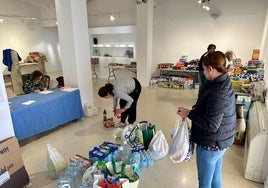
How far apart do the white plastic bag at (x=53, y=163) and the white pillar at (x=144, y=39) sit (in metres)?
4.81

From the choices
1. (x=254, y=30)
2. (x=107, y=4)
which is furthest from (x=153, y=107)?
(x=107, y=4)

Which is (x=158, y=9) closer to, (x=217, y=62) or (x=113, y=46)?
(x=113, y=46)

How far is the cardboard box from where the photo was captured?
1.90 m

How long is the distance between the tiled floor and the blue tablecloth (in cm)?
22

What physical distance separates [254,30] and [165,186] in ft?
18.3

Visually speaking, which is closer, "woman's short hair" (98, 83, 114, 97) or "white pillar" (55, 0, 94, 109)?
"woman's short hair" (98, 83, 114, 97)

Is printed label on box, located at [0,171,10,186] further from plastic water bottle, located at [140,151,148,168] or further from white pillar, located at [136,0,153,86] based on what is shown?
white pillar, located at [136,0,153,86]

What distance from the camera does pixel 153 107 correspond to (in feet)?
15.4

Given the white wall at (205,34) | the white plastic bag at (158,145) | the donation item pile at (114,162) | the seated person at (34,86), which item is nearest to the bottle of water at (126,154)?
the donation item pile at (114,162)

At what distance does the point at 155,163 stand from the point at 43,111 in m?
2.00

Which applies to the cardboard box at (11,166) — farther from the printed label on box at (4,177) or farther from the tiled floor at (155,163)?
the tiled floor at (155,163)

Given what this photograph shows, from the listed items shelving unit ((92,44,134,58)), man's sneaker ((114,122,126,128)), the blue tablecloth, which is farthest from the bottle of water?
shelving unit ((92,44,134,58))

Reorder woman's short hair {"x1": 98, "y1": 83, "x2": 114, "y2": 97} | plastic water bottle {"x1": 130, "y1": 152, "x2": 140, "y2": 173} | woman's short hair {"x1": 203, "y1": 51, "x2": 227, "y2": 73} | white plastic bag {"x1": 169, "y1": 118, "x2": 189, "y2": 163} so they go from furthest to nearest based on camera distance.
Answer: woman's short hair {"x1": 98, "y1": 83, "x2": 114, "y2": 97}
plastic water bottle {"x1": 130, "y1": 152, "x2": 140, "y2": 173}
white plastic bag {"x1": 169, "y1": 118, "x2": 189, "y2": 163}
woman's short hair {"x1": 203, "y1": 51, "x2": 227, "y2": 73}

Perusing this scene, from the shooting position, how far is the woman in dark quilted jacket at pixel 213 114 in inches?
50.8
